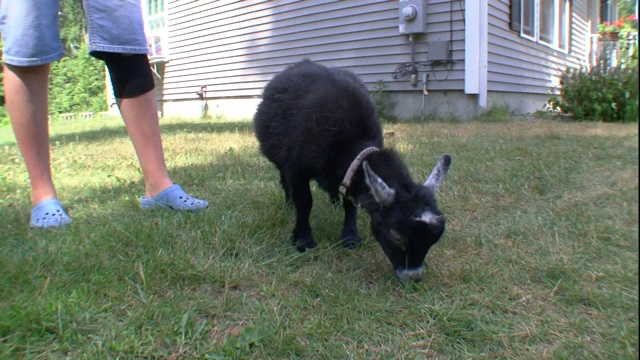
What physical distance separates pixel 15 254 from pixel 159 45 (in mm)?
14983

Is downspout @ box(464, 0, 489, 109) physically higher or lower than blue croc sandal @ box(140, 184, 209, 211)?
higher

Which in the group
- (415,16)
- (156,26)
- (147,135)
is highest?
(156,26)

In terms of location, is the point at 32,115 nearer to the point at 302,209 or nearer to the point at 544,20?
the point at 302,209

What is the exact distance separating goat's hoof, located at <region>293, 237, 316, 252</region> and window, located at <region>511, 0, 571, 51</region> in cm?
765

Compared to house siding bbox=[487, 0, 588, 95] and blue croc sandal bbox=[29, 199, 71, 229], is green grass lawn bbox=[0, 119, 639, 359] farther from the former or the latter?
house siding bbox=[487, 0, 588, 95]

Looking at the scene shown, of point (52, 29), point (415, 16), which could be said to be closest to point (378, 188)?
point (52, 29)

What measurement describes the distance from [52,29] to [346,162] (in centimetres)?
176

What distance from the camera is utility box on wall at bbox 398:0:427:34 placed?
8352 mm

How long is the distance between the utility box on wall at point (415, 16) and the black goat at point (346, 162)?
17.6 feet

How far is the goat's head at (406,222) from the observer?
2.23 meters

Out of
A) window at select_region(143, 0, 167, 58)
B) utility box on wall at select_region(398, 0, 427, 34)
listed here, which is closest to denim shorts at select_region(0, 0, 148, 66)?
utility box on wall at select_region(398, 0, 427, 34)

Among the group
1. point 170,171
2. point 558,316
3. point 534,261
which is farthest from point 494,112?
point 558,316

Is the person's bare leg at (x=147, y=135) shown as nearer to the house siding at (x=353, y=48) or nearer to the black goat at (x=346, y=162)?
the black goat at (x=346, y=162)

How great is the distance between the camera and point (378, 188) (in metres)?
2.30
